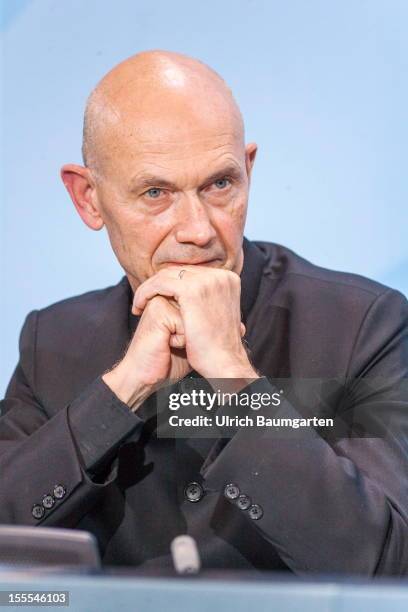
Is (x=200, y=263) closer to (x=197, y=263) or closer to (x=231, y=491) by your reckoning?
(x=197, y=263)

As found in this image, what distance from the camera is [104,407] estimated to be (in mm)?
1892

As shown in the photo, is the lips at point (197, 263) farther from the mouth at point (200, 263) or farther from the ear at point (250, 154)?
the ear at point (250, 154)

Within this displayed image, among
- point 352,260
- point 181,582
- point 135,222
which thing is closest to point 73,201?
point 135,222

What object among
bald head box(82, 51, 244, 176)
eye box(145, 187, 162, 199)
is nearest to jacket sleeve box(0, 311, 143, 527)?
eye box(145, 187, 162, 199)

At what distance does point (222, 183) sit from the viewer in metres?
2.03

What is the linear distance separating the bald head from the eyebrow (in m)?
0.07

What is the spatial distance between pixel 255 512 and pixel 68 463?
1.20ft

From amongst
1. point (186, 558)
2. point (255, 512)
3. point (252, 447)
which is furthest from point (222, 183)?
point (186, 558)

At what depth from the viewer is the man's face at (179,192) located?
1.98m

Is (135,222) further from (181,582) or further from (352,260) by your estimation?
(181,582)

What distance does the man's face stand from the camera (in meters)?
1.98

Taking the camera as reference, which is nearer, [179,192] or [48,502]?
[48,502]

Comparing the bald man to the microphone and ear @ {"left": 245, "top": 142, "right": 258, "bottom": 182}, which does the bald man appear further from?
the microphone

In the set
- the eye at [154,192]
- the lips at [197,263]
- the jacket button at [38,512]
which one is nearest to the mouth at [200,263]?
the lips at [197,263]
